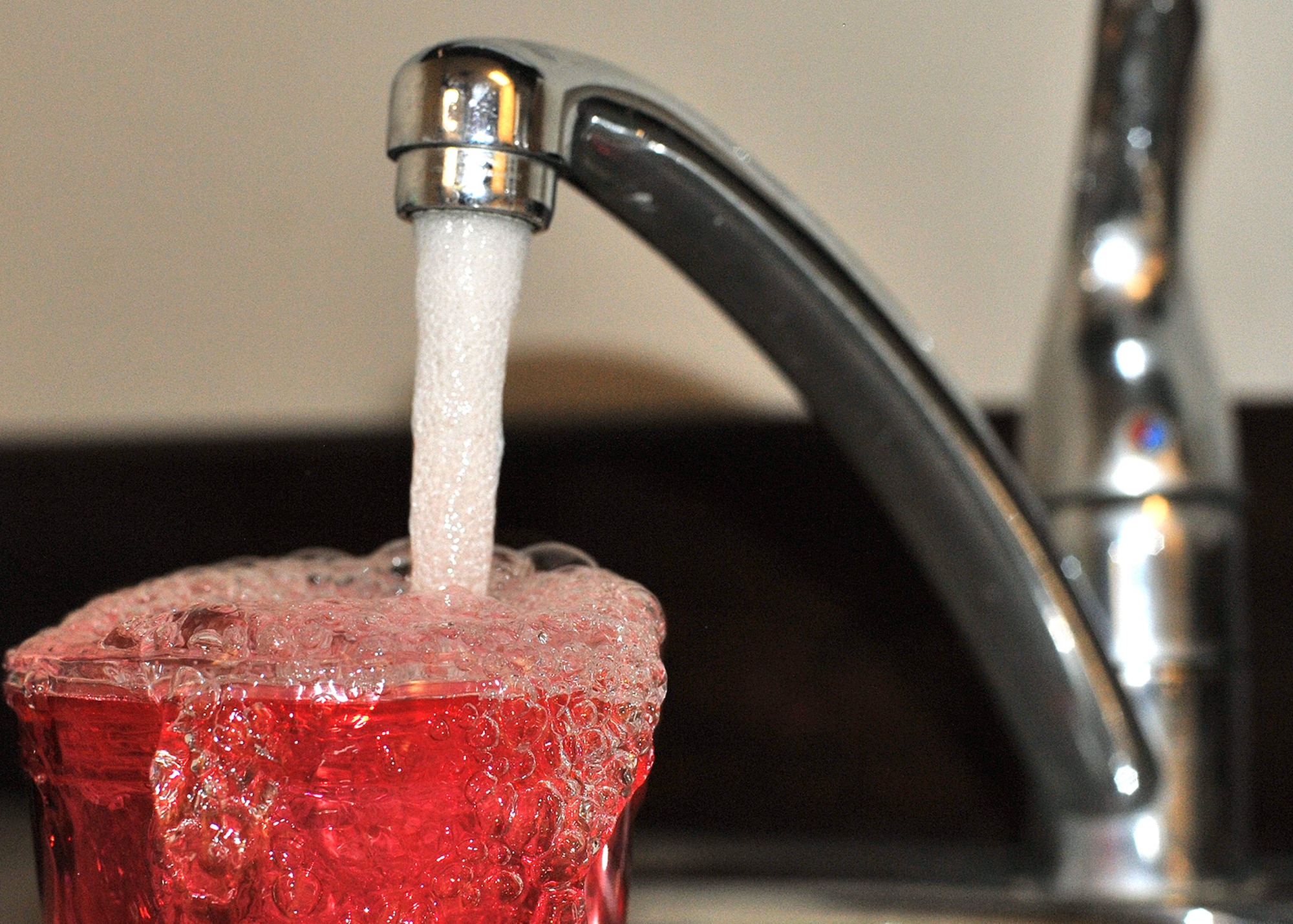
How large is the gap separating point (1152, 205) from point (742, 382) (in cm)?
17

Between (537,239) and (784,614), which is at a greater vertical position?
(537,239)

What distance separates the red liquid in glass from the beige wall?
0.30 metres

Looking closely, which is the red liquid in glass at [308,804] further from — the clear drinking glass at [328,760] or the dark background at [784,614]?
the dark background at [784,614]

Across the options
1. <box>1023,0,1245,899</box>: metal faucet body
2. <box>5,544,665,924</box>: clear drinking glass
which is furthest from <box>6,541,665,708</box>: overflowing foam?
<box>1023,0,1245,899</box>: metal faucet body

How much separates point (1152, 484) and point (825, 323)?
0.13 metres

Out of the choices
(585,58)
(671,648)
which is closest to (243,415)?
(671,648)

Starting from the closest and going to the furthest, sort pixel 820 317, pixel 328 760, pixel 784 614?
1. pixel 328 760
2. pixel 820 317
3. pixel 784 614

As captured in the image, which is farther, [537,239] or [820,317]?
[537,239]

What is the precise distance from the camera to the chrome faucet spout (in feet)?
0.83

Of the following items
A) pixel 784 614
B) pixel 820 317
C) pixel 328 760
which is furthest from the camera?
pixel 784 614

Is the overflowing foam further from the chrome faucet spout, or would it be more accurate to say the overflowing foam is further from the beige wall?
the beige wall

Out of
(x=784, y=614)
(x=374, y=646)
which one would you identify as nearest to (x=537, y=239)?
A: (x=784, y=614)

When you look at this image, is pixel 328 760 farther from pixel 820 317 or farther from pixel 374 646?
pixel 820 317

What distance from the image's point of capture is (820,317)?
0.32 m
